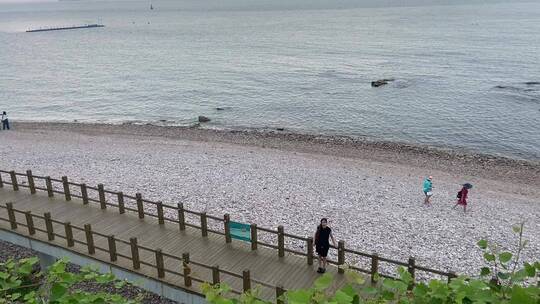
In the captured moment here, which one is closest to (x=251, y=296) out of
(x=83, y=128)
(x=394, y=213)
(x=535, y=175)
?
(x=394, y=213)

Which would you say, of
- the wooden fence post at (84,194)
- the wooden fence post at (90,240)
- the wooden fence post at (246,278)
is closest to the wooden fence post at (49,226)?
the wooden fence post at (90,240)

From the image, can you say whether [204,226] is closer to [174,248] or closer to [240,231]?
[174,248]

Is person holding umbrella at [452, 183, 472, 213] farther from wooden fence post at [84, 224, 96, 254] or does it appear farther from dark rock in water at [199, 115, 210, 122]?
dark rock in water at [199, 115, 210, 122]

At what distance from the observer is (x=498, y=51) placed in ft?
277

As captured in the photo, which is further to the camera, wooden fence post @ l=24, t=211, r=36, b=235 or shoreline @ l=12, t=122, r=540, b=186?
shoreline @ l=12, t=122, r=540, b=186

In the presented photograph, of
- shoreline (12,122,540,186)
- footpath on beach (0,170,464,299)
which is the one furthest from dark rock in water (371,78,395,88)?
footpath on beach (0,170,464,299)

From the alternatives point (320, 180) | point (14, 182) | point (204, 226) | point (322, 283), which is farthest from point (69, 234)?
point (320, 180)

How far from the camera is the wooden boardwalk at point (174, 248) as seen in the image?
1165cm

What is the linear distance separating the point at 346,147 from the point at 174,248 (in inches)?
938

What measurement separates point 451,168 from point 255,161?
43.2ft

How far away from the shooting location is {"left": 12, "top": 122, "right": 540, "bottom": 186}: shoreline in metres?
29.9

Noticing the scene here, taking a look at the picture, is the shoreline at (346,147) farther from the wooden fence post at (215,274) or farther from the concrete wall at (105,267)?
the wooden fence post at (215,274)

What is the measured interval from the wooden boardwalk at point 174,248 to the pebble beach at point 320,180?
4928 millimetres

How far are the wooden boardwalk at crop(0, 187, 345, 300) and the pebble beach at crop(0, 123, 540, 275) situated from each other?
493 cm
